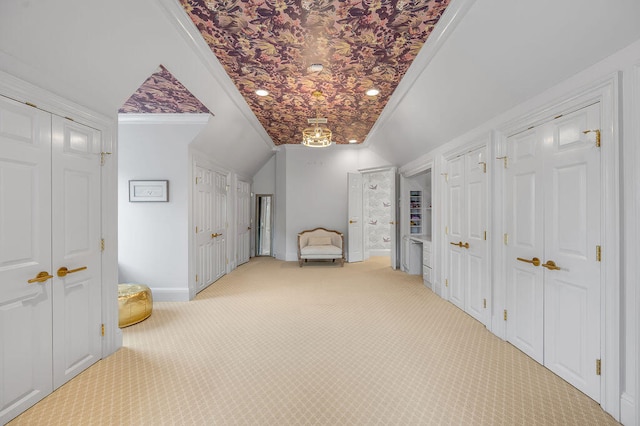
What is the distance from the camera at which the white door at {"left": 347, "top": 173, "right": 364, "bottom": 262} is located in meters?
7.49

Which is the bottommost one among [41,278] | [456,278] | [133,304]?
[133,304]

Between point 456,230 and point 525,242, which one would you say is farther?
point 456,230

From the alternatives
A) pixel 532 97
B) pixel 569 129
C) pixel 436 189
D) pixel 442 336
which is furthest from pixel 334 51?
pixel 442 336

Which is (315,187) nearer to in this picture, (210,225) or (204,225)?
(210,225)

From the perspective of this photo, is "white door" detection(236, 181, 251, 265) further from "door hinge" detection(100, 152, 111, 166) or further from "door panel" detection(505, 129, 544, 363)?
"door panel" detection(505, 129, 544, 363)

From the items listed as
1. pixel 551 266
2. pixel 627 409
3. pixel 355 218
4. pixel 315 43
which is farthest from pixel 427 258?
pixel 315 43

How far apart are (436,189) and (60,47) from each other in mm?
4758

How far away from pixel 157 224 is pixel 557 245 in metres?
4.98

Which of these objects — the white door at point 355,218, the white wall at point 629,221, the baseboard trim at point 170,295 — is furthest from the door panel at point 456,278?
the baseboard trim at point 170,295

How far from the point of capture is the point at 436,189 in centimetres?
471

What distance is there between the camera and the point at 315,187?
7824mm

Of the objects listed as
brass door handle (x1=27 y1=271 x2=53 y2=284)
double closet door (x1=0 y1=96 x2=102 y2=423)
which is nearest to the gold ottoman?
double closet door (x1=0 y1=96 x2=102 y2=423)

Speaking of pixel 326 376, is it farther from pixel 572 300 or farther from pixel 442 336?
pixel 572 300

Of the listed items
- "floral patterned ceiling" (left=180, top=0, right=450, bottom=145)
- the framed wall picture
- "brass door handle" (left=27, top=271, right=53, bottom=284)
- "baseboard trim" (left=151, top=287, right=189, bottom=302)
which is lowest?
"baseboard trim" (left=151, top=287, right=189, bottom=302)
